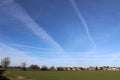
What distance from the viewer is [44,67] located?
182250mm

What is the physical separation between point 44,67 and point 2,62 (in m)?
38.0

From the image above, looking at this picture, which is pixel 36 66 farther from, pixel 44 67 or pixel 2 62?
pixel 2 62

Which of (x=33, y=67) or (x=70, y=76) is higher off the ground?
(x=33, y=67)

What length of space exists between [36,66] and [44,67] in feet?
28.4

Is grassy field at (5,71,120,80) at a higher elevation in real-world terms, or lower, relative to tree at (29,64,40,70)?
lower

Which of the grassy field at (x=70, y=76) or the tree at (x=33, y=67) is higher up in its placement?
the tree at (x=33, y=67)

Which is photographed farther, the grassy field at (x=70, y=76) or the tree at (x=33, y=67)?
the tree at (x=33, y=67)

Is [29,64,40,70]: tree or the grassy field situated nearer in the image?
the grassy field

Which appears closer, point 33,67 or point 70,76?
point 70,76

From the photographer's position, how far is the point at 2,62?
179 m

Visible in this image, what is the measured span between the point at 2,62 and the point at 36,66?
102 feet

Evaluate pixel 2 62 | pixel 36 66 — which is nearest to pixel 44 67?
pixel 36 66
